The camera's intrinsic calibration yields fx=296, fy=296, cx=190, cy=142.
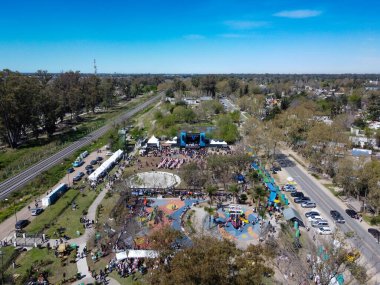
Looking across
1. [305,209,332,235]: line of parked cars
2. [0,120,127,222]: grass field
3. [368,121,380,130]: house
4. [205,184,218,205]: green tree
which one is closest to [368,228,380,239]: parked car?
[305,209,332,235]: line of parked cars

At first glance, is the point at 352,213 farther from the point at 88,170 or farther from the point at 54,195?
the point at 88,170

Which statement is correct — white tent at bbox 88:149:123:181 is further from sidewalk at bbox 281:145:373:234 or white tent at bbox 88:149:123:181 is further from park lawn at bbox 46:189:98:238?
sidewalk at bbox 281:145:373:234

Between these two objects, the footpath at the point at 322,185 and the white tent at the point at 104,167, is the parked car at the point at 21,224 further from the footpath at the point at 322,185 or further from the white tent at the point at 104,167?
the footpath at the point at 322,185

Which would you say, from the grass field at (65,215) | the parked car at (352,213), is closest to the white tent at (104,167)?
the grass field at (65,215)

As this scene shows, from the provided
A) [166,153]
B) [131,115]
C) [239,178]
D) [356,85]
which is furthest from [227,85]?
[239,178]

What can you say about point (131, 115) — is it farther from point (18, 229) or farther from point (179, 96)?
point (18, 229)

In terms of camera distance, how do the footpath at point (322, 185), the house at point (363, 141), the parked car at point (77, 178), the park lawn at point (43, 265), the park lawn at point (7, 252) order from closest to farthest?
the park lawn at point (43, 265) < the footpath at point (322, 185) < the park lawn at point (7, 252) < the parked car at point (77, 178) < the house at point (363, 141)
